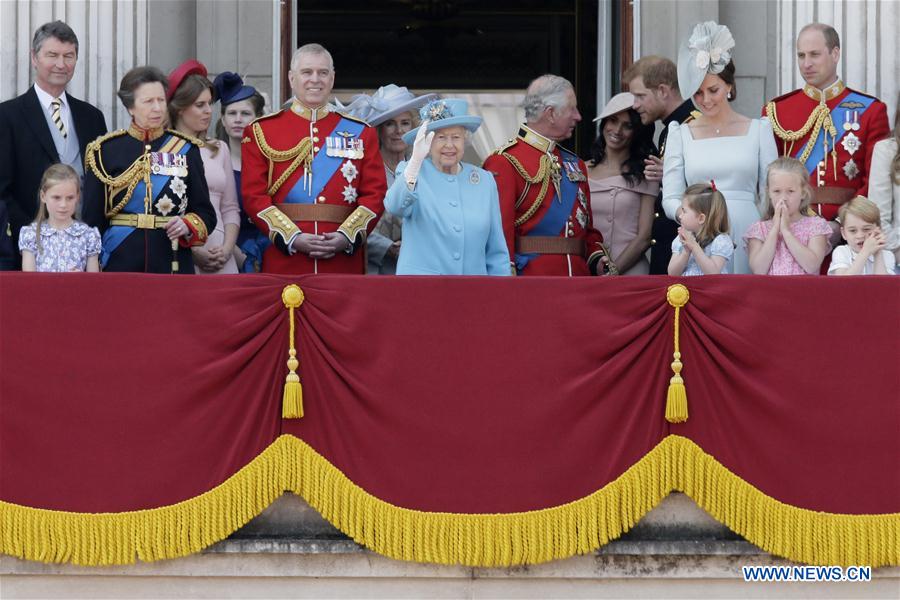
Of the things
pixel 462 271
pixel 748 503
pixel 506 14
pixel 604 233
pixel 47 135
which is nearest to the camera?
pixel 748 503

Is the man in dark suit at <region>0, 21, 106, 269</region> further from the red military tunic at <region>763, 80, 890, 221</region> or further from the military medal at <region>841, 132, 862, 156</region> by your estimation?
the military medal at <region>841, 132, 862, 156</region>

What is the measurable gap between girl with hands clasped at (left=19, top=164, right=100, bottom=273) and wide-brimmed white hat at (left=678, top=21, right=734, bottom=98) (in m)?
2.81

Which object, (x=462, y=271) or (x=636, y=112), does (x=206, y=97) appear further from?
(x=636, y=112)

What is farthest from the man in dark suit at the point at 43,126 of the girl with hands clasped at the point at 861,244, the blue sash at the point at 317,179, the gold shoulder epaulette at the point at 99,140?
the girl with hands clasped at the point at 861,244

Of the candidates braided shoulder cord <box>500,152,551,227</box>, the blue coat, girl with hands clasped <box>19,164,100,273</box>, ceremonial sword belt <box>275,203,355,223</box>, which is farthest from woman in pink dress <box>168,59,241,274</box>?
braided shoulder cord <box>500,152,551,227</box>

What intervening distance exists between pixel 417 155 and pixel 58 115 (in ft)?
6.55

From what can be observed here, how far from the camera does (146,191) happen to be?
25.9 ft

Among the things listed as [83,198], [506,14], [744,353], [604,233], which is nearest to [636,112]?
[604,233]

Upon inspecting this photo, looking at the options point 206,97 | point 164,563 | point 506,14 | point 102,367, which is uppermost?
point 506,14

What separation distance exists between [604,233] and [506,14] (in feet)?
19.5

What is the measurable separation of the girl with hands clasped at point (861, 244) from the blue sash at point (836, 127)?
2.07 ft

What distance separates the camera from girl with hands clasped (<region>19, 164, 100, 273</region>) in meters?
7.62

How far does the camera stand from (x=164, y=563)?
23.2 feet

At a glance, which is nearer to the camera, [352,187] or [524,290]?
[524,290]
